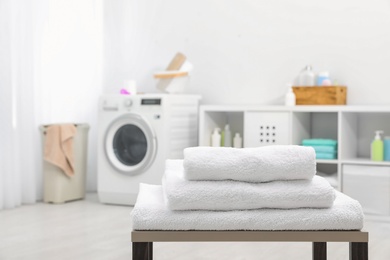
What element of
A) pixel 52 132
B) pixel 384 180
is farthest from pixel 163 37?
pixel 384 180

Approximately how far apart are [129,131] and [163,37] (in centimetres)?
96

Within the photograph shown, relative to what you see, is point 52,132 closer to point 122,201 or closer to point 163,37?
point 122,201

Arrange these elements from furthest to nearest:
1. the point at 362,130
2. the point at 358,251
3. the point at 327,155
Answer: the point at 362,130 < the point at 327,155 < the point at 358,251

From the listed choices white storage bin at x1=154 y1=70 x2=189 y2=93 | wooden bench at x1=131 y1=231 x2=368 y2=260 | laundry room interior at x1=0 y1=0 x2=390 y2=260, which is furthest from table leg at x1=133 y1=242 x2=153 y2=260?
white storage bin at x1=154 y1=70 x2=189 y2=93

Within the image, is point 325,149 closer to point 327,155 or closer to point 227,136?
point 327,155

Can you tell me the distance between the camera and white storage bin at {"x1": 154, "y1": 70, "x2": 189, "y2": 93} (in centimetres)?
466

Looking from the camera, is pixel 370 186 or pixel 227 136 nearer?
pixel 370 186

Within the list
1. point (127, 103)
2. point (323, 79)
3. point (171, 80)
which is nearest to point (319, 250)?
point (323, 79)

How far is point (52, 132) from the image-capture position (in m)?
4.53

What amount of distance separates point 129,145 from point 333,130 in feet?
4.83

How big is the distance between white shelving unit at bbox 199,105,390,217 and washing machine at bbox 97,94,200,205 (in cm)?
19

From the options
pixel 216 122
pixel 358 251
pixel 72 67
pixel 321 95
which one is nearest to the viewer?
pixel 358 251

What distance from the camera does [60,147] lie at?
14.9 ft

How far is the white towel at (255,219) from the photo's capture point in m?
1.60
